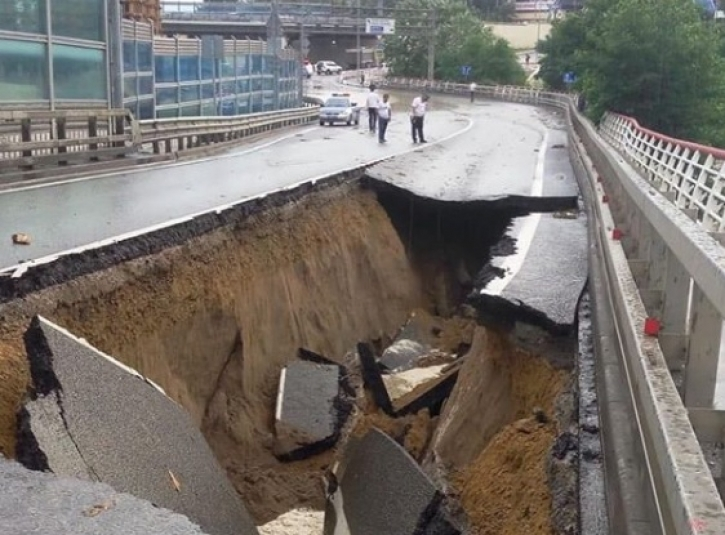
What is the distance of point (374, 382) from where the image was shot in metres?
11.0

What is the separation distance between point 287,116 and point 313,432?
30.9 meters

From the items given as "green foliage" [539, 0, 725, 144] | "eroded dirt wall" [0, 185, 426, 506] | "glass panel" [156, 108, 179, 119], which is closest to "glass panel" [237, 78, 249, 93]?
"glass panel" [156, 108, 179, 119]

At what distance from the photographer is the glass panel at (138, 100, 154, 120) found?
2534 cm

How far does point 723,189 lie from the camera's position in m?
9.14

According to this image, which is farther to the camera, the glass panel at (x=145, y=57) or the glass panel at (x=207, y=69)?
the glass panel at (x=207, y=69)

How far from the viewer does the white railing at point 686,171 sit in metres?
8.37

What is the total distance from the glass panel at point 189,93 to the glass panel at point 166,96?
0.63 meters

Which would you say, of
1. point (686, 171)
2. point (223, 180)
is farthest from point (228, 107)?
point (686, 171)

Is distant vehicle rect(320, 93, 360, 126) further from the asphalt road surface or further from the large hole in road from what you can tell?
the large hole in road

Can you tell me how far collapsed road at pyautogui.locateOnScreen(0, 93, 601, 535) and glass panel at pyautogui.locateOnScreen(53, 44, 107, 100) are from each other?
7479 millimetres

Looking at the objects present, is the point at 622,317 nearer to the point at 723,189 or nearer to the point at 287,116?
the point at 723,189

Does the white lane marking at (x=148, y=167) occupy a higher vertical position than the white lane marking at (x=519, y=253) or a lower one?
lower

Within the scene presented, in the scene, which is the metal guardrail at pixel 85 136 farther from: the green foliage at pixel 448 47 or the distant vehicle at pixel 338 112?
the green foliage at pixel 448 47

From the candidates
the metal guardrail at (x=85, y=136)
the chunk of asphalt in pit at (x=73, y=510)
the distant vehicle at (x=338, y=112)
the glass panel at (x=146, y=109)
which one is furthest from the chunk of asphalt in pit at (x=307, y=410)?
the distant vehicle at (x=338, y=112)
